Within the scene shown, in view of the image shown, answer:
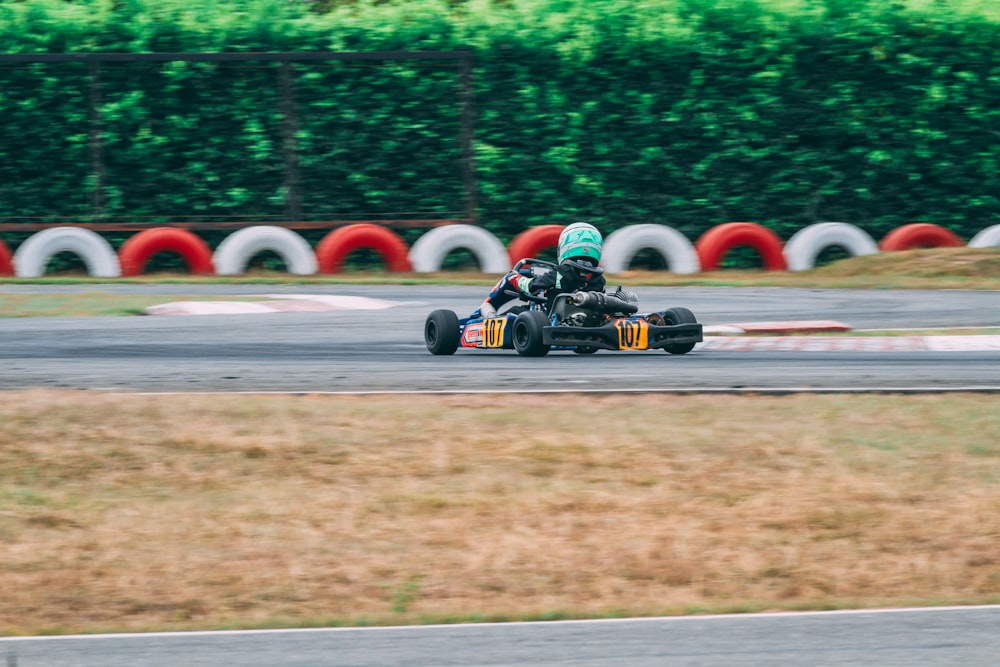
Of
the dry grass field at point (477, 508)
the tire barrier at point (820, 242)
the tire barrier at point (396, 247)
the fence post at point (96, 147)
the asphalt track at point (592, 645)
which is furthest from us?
the fence post at point (96, 147)

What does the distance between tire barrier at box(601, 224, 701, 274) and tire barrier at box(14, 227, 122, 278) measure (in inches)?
236

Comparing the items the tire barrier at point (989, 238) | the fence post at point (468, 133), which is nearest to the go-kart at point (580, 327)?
the fence post at point (468, 133)

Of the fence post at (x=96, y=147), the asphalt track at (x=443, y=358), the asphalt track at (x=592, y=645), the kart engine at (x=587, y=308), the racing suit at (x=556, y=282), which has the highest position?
the fence post at (x=96, y=147)

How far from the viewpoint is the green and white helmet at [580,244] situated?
11.5 m

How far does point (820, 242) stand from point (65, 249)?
365 inches

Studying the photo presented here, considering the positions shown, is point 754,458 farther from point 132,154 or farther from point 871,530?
point 132,154

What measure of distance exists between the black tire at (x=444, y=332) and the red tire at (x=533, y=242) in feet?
22.4

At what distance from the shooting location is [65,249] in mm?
18531

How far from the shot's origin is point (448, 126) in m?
20.0

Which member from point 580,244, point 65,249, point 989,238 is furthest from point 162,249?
point 989,238

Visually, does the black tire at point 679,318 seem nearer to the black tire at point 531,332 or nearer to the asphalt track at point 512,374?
the asphalt track at point 512,374

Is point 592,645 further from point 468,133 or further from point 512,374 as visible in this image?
point 468,133

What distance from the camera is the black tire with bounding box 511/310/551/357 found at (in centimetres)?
1124

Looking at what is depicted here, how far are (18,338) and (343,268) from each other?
6883mm
